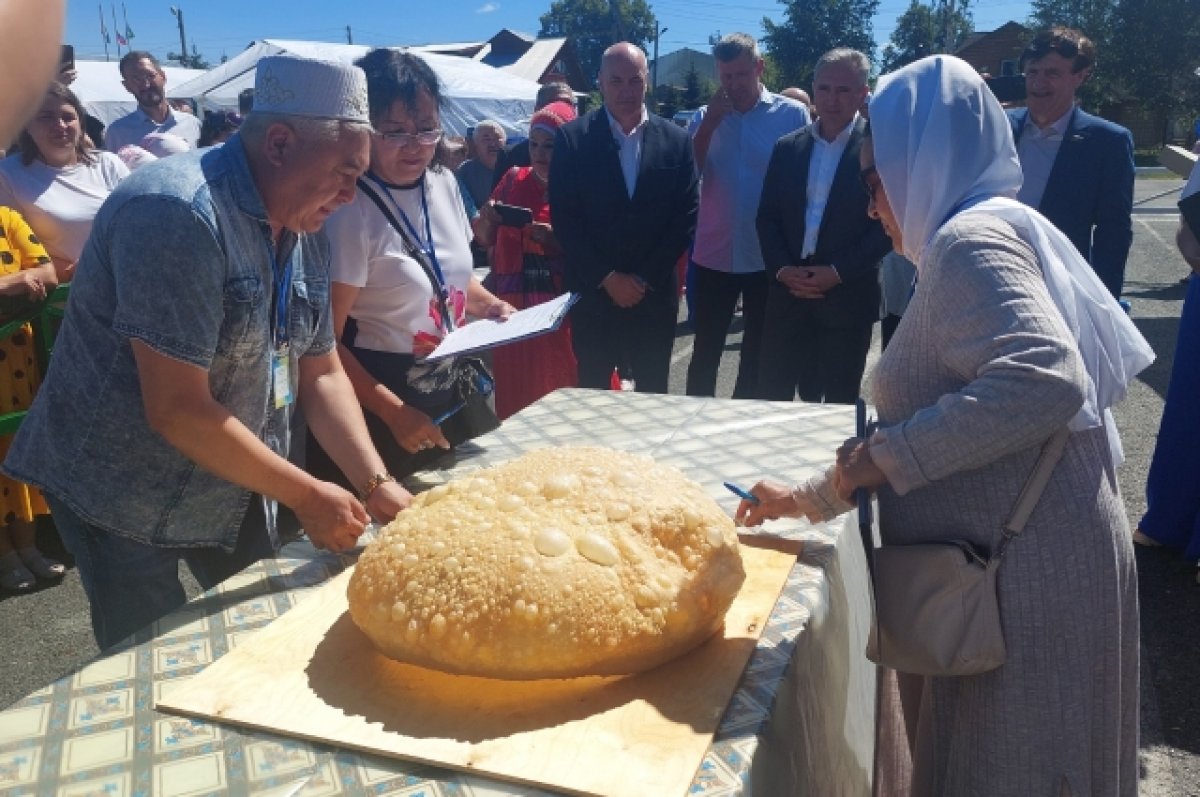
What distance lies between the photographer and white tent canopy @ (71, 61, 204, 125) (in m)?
16.1

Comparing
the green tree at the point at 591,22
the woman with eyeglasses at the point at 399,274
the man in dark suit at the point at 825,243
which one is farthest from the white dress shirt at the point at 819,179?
the green tree at the point at 591,22

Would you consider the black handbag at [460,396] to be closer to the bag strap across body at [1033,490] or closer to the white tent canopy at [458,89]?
the bag strap across body at [1033,490]

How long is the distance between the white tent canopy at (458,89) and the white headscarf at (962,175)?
42.9 feet

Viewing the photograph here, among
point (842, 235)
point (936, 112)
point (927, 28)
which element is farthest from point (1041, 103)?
point (927, 28)

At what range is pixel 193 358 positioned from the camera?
1.70 meters

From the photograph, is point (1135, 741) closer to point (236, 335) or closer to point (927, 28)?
point (236, 335)

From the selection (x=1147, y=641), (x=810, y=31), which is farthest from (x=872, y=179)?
(x=810, y=31)

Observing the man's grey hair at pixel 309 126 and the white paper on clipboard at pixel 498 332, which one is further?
the white paper on clipboard at pixel 498 332

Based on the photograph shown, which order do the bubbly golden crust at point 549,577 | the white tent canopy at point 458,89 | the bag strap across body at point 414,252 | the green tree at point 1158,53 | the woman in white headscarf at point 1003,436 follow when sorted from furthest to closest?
the green tree at point 1158,53 < the white tent canopy at point 458,89 < the bag strap across body at point 414,252 < the woman in white headscarf at point 1003,436 < the bubbly golden crust at point 549,577

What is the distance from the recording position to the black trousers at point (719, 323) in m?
5.23

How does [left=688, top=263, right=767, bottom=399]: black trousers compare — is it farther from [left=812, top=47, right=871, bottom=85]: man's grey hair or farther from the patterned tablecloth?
the patterned tablecloth

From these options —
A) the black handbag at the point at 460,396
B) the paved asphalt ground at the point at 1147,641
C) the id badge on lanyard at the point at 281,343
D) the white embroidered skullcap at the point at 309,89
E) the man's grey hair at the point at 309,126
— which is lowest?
the paved asphalt ground at the point at 1147,641

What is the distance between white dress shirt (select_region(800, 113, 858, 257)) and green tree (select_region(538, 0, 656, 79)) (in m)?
89.5

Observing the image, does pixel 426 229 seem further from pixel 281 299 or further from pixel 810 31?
pixel 810 31
